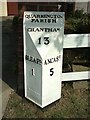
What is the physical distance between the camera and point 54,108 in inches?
175

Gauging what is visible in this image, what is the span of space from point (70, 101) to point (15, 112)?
101 cm

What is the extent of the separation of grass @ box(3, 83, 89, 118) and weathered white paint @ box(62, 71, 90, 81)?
28cm

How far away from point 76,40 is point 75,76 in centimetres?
69

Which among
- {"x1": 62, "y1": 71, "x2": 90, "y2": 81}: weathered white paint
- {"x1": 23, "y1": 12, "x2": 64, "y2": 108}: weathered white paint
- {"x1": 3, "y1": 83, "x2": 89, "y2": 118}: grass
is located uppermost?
{"x1": 23, "y1": 12, "x2": 64, "y2": 108}: weathered white paint

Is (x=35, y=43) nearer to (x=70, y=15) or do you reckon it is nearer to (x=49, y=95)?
(x=49, y=95)

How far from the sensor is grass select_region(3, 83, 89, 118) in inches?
167

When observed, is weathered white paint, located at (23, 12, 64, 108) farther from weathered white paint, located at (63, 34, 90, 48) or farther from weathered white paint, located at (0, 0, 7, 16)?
weathered white paint, located at (0, 0, 7, 16)

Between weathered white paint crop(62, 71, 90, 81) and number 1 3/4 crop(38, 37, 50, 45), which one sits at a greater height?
number 1 3/4 crop(38, 37, 50, 45)

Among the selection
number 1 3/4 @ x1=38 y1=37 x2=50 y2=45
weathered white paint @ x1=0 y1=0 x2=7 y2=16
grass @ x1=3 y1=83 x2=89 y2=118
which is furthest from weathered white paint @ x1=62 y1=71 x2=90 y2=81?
weathered white paint @ x1=0 y1=0 x2=7 y2=16

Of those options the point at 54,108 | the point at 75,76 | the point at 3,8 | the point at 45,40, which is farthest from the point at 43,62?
the point at 3,8

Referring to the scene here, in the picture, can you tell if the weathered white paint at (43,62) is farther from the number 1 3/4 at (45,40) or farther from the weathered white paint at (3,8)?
the weathered white paint at (3,8)

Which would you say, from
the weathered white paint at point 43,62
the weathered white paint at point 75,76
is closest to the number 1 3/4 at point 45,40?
the weathered white paint at point 43,62

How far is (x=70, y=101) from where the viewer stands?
465 centimetres

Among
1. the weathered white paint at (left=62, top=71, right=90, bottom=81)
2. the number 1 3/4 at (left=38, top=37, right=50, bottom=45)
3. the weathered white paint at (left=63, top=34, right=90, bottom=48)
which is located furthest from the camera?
the weathered white paint at (left=62, top=71, right=90, bottom=81)
